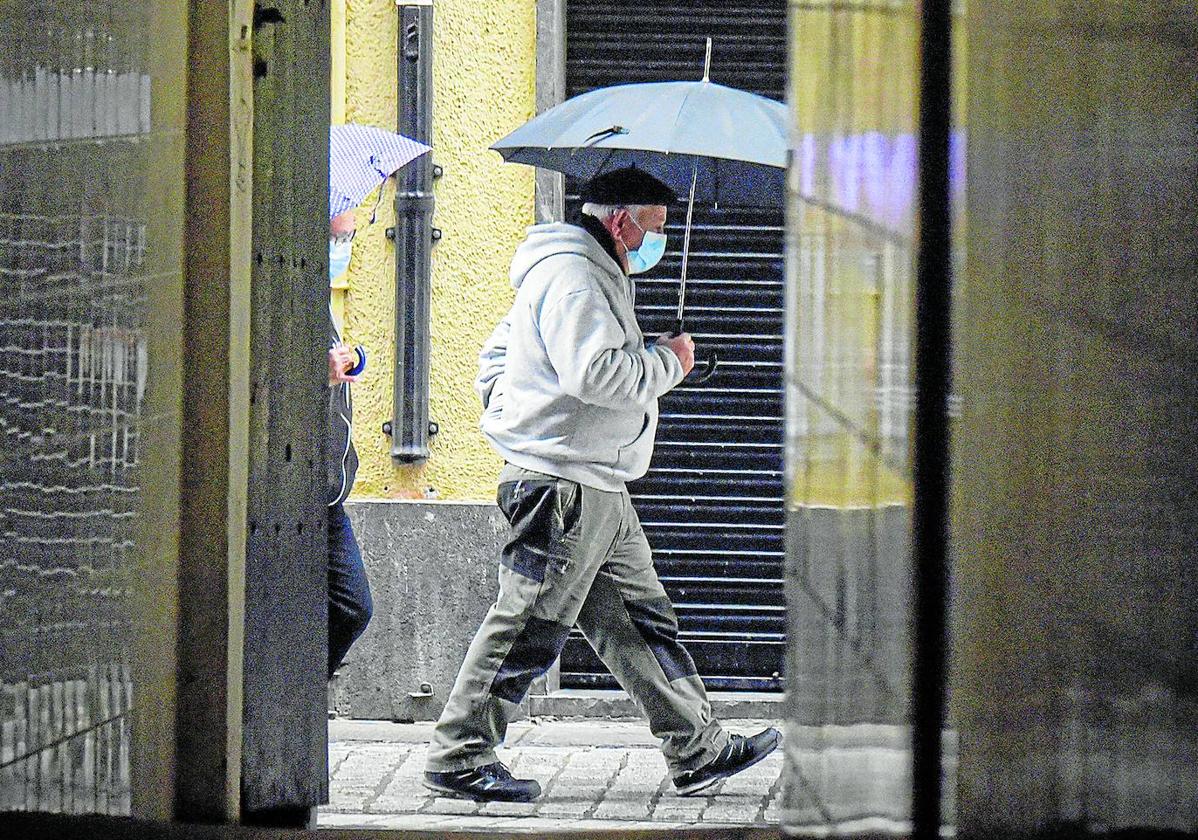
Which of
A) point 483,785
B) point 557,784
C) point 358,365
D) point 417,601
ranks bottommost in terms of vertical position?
point 557,784

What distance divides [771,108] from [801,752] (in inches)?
150

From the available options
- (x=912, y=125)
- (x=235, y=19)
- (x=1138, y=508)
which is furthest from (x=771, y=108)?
(x=1138, y=508)

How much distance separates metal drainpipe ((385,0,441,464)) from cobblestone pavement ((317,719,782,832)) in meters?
1.26

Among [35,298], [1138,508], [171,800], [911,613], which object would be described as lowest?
[171,800]

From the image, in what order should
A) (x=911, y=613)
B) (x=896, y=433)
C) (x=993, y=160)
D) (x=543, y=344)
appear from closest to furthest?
1. (x=993, y=160)
2. (x=911, y=613)
3. (x=896, y=433)
4. (x=543, y=344)

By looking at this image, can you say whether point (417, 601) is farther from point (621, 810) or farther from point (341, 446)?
point (621, 810)

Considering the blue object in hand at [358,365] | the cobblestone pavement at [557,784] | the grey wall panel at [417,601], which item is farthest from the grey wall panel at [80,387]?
the grey wall panel at [417,601]

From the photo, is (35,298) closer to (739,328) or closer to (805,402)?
(805,402)

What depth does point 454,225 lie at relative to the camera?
771cm

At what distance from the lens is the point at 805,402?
3072 mm

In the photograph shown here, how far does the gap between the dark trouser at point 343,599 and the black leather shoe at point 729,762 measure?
115 cm

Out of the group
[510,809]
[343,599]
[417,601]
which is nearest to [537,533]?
[343,599]

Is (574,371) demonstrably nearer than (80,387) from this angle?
No

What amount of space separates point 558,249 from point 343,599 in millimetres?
1338
